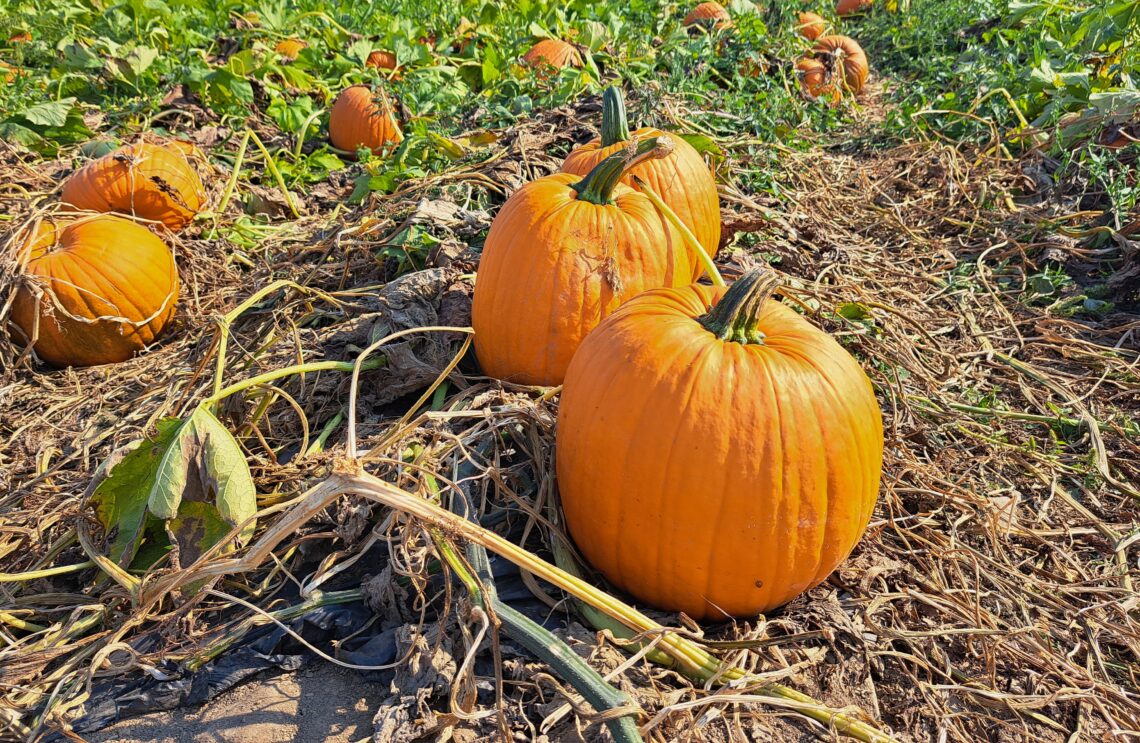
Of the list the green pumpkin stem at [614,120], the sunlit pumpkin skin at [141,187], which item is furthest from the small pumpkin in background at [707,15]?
the sunlit pumpkin skin at [141,187]

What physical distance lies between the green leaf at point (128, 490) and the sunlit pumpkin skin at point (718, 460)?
119 cm

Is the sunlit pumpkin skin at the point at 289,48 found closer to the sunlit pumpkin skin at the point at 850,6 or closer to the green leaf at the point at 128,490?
the green leaf at the point at 128,490

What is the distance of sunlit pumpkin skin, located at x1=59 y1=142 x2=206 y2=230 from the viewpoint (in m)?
4.58

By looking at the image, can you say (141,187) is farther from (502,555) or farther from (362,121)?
(502,555)

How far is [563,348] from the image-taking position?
2812 millimetres

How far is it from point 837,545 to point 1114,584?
3.80ft

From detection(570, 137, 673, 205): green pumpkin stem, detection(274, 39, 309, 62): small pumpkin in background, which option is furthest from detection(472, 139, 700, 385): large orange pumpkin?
detection(274, 39, 309, 62): small pumpkin in background

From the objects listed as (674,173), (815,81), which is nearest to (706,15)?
(815,81)

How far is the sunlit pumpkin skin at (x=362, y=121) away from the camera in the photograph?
6.11 metres

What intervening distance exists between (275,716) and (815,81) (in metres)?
7.07

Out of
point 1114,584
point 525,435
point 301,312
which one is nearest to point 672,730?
point 525,435

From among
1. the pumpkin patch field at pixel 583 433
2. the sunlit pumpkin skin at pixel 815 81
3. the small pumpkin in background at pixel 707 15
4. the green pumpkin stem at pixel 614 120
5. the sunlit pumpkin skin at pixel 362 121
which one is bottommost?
the pumpkin patch field at pixel 583 433

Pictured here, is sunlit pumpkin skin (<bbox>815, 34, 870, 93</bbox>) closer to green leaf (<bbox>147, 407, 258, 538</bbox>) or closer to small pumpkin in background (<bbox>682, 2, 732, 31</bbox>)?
small pumpkin in background (<bbox>682, 2, 732, 31</bbox>)

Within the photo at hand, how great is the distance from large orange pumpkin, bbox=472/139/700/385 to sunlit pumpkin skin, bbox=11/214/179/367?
206 cm
